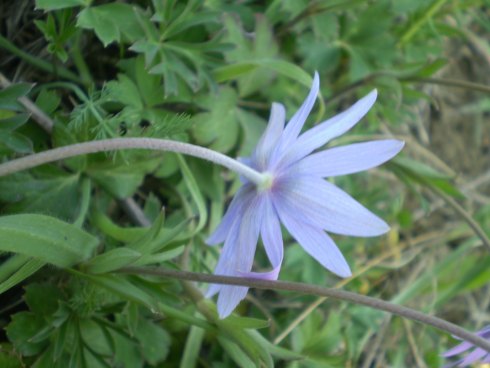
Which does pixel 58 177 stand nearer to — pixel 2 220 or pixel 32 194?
pixel 32 194

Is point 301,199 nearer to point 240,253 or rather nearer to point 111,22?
point 240,253

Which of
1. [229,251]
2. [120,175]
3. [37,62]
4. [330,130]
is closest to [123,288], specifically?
[229,251]

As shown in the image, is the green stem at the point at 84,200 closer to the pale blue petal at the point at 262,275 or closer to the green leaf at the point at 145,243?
the green leaf at the point at 145,243

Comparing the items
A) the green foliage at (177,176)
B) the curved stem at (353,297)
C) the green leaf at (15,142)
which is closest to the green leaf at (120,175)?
the green foliage at (177,176)

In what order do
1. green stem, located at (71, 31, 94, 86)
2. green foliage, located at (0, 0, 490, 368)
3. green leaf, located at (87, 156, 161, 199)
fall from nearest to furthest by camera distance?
green foliage, located at (0, 0, 490, 368) < green leaf, located at (87, 156, 161, 199) < green stem, located at (71, 31, 94, 86)

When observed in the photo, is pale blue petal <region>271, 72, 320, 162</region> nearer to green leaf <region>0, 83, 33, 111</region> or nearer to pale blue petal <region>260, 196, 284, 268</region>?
pale blue petal <region>260, 196, 284, 268</region>

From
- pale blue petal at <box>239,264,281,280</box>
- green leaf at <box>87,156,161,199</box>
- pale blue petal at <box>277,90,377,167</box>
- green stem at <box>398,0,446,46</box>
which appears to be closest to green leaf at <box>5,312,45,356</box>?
green leaf at <box>87,156,161,199</box>

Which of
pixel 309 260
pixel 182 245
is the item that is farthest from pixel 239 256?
pixel 309 260
